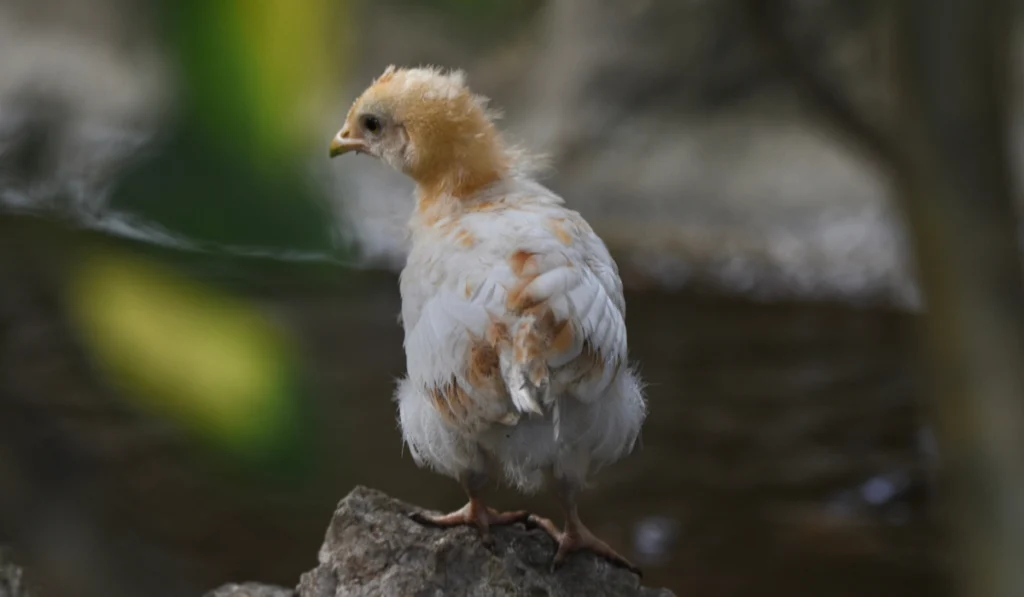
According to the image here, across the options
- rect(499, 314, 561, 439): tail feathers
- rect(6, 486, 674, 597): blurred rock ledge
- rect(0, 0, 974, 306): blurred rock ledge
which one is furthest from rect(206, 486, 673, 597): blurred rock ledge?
rect(0, 0, 974, 306): blurred rock ledge

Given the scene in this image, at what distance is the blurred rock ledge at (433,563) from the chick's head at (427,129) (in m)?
0.81

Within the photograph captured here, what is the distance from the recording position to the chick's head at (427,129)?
116 inches

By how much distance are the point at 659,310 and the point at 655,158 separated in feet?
6.67

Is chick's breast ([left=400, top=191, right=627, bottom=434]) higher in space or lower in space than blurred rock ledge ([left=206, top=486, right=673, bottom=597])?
higher

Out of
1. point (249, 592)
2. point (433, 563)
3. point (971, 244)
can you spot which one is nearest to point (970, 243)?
Answer: point (971, 244)

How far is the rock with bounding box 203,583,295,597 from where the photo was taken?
9.61ft

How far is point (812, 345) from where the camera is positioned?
805cm

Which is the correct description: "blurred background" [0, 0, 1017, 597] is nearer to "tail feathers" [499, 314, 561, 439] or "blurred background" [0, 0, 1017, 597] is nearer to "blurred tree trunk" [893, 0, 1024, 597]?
"tail feathers" [499, 314, 561, 439]

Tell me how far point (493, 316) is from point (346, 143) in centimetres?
83

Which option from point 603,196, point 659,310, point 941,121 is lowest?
point 941,121

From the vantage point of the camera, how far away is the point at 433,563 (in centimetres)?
266

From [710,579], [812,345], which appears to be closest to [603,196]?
[812,345]

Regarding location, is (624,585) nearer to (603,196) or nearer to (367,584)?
(367,584)

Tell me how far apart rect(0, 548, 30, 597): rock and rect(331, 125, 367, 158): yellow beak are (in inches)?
46.5
